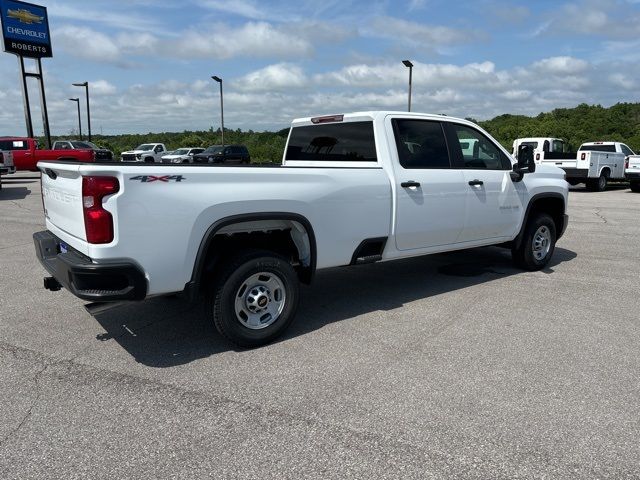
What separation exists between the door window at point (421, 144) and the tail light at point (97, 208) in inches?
112

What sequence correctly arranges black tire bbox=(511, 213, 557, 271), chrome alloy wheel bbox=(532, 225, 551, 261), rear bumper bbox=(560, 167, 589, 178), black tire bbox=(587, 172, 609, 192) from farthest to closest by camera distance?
black tire bbox=(587, 172, 609, 192)
rear bumper bbox=(560, 167, 589, 178)
chrome alloy wheel bbox=(532, 225, 551, 261)
black tire bbox=(511, 213, 557, 271)

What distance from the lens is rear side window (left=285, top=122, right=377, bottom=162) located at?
5.33 m

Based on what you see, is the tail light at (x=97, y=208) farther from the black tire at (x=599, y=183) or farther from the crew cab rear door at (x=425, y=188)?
the black tire at (x=599, y=183)

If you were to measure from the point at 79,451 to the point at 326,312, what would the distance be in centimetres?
277

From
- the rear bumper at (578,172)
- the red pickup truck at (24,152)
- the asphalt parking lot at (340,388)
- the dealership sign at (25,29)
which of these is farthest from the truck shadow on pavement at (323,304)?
the dealership sign at (25,29)

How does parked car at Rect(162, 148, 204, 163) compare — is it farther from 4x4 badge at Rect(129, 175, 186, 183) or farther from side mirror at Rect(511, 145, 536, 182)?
4x4 badge at Rect(129, 175, 186, 183)

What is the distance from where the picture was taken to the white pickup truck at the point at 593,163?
19625 mm

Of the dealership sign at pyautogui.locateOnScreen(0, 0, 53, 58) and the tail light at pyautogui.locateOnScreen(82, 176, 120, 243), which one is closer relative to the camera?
the tail light at pyautogui.locateOnScreen(82, 176, 120, 243)

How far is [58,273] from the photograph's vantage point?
383 cm

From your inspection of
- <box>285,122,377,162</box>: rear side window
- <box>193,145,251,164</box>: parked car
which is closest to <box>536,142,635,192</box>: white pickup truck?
<box>285,122,377,162</box>: rear side window

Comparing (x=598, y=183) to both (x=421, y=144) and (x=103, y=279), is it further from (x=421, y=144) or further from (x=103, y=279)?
(x=103, y=279)

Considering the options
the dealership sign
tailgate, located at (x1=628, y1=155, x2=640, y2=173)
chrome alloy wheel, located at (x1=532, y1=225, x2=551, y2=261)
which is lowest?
chrome alloy wheel, located at (x1=532, y1=225, x2=551, y2=261)

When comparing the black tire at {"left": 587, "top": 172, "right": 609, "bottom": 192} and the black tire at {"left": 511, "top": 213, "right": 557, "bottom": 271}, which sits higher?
the black tire at {"left": 511, "top": 213, "right": 557, "bottom": 271}

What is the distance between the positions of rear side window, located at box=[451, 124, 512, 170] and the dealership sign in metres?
36.4
